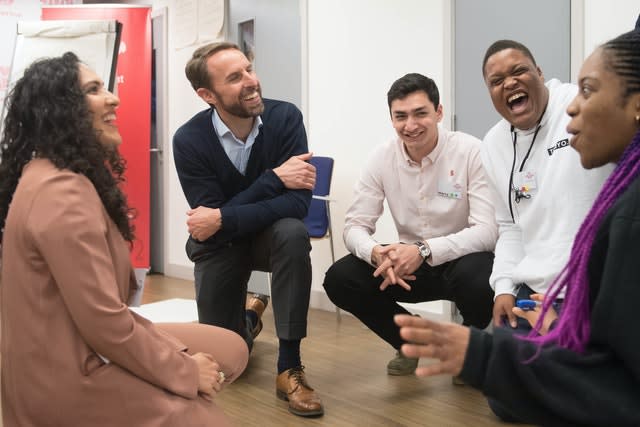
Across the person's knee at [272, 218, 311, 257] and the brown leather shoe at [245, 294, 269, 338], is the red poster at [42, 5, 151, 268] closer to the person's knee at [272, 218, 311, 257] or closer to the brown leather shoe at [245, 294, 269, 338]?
the brown leather shoe at [245, 294, 269, 338]

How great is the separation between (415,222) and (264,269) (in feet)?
2.02

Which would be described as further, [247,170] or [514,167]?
[247,170]

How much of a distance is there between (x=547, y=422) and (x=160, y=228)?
16.6 ft

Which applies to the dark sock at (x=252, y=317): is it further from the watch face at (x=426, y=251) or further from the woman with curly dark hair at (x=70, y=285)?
the woman with curly dark hair at (x=70, y=285)

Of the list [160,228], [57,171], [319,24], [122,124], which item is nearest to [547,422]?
[57,171]

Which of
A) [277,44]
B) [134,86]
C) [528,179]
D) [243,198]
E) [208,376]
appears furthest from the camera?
[134,86]

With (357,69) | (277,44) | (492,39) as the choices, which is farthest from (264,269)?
(277,44)

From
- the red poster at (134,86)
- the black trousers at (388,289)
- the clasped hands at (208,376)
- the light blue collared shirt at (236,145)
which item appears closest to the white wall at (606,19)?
the black trousers at (388,289)

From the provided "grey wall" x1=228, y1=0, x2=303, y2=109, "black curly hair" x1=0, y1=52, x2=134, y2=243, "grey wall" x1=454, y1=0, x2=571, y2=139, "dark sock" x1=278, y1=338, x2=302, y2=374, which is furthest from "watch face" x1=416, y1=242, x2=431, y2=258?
"grey wall" x1=228, y1=0, x2=303, y2=109

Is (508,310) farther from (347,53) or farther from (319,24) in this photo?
(319,24)

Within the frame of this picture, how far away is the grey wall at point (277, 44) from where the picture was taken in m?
4.29

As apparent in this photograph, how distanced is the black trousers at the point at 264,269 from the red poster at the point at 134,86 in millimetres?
2766

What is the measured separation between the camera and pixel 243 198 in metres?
2.39

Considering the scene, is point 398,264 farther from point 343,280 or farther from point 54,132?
point 54,132
